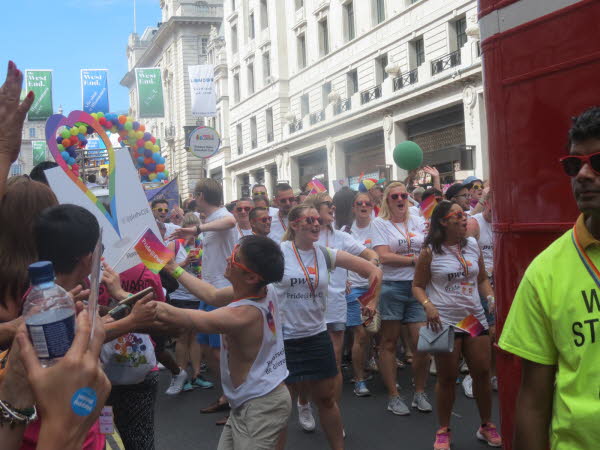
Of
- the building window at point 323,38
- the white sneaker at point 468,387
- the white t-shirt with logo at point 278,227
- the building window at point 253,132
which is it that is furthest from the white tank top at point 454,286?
the building window at point 253,132

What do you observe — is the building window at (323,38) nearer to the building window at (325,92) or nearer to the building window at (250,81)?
the building window at (325,92)

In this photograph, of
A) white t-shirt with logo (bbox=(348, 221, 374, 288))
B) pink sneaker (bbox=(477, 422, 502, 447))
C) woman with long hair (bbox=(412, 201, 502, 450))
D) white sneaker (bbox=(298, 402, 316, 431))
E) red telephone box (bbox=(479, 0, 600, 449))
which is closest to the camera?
red telephone box (bbox=(479, 0, 600, 449))

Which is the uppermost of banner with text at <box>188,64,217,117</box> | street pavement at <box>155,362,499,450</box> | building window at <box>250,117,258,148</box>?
building window at <box>250,117,258,148</box>

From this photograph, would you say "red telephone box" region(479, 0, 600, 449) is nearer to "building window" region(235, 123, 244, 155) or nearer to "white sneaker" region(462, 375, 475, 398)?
"white sneaker" region(462, 375, 475, 398)

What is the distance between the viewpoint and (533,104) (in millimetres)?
3018

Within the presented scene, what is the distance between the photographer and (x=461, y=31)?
23875mm

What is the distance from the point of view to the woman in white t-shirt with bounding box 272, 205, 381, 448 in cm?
487

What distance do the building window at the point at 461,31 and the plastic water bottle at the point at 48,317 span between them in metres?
23.8

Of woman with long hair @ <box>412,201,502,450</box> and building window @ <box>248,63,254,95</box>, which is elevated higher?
building window @ <box>248,63,254,95</box>

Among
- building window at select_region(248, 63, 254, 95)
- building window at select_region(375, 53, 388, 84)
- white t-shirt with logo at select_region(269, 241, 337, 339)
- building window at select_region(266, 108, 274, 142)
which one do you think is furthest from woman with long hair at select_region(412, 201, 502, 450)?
building window at select_region(248, 63, 254, 95)

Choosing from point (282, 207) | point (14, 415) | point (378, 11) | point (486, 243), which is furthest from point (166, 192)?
point (378, 11)

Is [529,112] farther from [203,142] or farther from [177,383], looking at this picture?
[203,142]

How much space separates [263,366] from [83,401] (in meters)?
2.27

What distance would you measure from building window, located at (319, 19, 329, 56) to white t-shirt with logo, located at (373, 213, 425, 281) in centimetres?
2866
